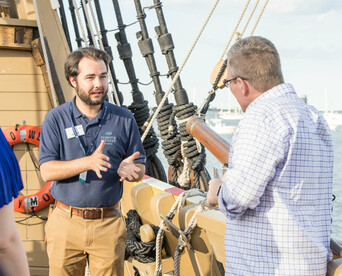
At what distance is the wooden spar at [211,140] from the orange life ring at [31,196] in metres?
1.75

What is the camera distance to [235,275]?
5.10ft

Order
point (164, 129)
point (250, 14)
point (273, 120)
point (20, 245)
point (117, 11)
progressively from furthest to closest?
point (117, 11) < point (164, 129) < point (250, 14) < point (273, 120) < point (20, 245)

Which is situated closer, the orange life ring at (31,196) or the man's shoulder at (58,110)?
the man's shoulder at (58,110)

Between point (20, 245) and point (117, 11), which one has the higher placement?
point (117, 11)

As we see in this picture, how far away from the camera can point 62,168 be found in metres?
2.12

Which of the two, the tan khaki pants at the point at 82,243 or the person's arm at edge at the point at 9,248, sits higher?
the person's arm at edge at the point at 9,248

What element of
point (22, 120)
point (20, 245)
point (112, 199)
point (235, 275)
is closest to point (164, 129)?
point (22, 120)

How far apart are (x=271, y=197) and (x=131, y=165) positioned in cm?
81

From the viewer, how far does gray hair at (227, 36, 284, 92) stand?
149 centimetres

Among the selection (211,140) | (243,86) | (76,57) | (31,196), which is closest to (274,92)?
(243,86)

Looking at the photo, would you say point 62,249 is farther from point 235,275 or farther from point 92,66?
point 235,275

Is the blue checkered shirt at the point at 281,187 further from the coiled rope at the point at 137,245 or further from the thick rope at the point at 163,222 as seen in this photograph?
the coiled rope at the point at 137,245

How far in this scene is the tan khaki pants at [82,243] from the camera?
7.36ft

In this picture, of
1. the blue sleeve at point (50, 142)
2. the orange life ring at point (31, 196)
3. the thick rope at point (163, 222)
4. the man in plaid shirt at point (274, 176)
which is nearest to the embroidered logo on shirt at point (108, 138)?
the blue sleeve at point (50, 142)
